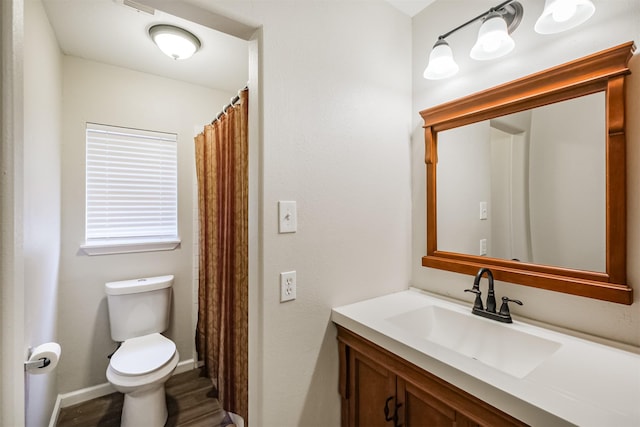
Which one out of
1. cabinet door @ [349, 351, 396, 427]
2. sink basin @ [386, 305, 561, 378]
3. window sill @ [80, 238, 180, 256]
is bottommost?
cabinet door @ [349, 351, 396, 427]

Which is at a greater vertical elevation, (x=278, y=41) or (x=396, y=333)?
(x=278, y=41)

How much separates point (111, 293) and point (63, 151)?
1040 millimetres

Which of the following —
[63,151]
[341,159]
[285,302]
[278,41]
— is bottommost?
[285,302]

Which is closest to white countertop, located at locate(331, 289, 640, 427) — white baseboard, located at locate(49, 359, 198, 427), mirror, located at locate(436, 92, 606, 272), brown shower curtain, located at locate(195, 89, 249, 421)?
mirror, located at locate(436, 92, 606, 272)

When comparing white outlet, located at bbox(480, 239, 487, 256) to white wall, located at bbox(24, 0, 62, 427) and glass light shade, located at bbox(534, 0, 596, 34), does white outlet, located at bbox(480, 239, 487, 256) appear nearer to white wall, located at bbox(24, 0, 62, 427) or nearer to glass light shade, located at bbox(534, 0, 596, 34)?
glass light shade, located at bbox(534, 0, 596, 34)

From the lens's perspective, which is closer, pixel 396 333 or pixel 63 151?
→ pixel 396 333

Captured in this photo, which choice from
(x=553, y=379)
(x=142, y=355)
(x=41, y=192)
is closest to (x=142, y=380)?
(x=142, y=355)

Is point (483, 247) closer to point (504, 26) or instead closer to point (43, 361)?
point (504, 26)

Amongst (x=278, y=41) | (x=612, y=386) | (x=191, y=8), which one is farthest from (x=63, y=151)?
(x=612, y=386)

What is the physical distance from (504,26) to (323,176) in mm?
934

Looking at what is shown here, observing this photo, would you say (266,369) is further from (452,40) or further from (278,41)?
→ (452,40)

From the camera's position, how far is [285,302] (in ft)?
3.83

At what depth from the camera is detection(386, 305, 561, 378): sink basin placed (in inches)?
41.0

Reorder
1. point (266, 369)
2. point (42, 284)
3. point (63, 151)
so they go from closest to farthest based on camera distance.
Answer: point (266, 369) → point (42, 284) → point (63, 151)
